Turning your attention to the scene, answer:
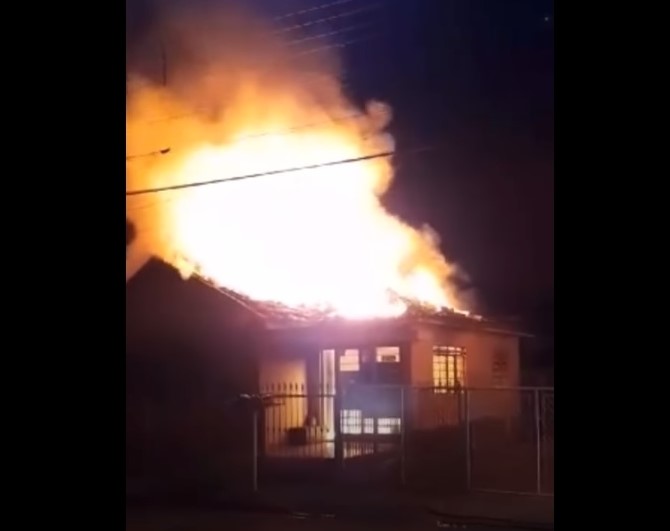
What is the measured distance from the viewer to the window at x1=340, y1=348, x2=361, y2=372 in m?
4.88

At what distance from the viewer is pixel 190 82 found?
4879 millimetres

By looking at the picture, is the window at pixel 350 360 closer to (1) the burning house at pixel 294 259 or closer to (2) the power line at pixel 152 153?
(1) the burning house at pixel 294 259

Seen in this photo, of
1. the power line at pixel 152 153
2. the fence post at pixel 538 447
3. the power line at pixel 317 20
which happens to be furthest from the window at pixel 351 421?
the power line at pixel 317 20

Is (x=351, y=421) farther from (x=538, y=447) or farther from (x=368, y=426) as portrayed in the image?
(x=538, y=447)

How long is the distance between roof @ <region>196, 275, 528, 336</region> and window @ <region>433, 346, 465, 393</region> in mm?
202

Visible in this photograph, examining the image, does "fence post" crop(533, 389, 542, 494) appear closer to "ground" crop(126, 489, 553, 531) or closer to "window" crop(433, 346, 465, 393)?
"ground" crop(126, 489, 553, 531)

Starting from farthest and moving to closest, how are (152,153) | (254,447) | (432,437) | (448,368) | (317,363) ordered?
(254,447), (317,363), (152,153), (432,437), (448,368)

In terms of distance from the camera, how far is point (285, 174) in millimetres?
4828

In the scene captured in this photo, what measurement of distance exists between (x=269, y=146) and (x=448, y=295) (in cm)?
125

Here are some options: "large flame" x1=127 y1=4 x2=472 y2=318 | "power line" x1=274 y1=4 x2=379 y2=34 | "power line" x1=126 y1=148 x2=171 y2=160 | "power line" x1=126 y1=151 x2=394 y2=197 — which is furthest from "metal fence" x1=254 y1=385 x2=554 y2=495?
"power line" x1=274 y1=4 x2=379 y2=34

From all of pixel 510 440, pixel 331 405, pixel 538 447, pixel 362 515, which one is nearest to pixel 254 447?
pixel 331 405

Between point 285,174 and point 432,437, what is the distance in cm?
160
